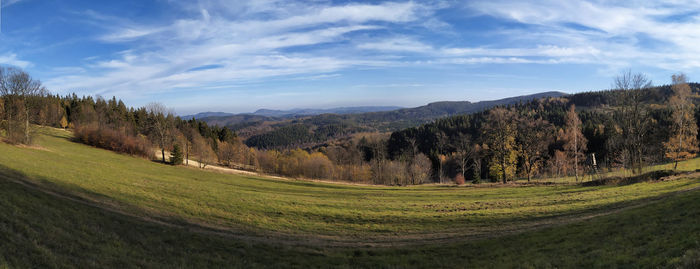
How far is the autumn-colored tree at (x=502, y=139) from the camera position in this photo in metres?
53.7

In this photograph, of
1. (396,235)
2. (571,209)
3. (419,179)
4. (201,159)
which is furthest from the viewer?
(419,179)

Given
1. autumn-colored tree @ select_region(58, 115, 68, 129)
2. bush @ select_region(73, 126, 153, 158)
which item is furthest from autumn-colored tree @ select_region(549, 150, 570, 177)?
autumn-colored tree @ select_region(58, 115, 68, 129)

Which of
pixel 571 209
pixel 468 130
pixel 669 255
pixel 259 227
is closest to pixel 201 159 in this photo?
pixel 259 227

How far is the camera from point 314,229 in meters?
20.5

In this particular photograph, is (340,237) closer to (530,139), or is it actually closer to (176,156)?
(530,139)

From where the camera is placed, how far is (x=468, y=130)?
15875cm

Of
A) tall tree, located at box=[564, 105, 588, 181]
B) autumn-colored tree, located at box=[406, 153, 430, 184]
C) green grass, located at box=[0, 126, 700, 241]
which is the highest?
tall tree, located at box=[564, 105, 588, 181]

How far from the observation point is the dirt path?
17712 mm

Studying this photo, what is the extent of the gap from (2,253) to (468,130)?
168017 mm

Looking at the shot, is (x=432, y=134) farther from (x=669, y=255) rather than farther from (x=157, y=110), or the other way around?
(x=669, y=255)

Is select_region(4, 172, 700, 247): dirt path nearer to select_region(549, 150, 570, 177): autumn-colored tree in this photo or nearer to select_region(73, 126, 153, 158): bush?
select_region(73, 126, 153, 158): bush

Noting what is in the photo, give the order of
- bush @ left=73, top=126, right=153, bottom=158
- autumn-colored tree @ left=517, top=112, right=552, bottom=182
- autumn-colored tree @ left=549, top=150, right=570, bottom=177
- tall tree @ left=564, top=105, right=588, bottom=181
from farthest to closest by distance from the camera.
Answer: autumn-colored tree @ left=549, top=150, right=570, bottom=177, bush @ left=73, top=126, right=153, bottom=158, autumn-colored tree @ left=517, top=112, right=552, bottom=182, tall tree @ left=564, top=105, right=588, bottom=181

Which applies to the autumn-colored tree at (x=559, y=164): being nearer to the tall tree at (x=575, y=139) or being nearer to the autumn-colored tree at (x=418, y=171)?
the tall tree at (x=575, y=139)

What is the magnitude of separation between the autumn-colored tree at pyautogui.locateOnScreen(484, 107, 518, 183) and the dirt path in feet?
111
